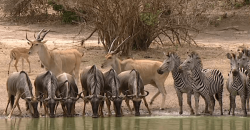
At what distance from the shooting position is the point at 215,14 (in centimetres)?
3119

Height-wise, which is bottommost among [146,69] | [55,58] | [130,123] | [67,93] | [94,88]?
[130,123]

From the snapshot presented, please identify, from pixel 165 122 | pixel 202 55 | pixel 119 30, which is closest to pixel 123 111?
pixel 165 122

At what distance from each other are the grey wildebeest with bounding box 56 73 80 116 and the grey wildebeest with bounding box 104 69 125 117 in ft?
2.49

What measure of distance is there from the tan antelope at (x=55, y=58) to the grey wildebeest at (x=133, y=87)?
2.54m

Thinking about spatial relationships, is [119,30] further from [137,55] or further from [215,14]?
[215,14]

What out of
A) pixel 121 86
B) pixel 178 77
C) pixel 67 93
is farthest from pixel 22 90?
pixel 178 77

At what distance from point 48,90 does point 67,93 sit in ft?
1.47

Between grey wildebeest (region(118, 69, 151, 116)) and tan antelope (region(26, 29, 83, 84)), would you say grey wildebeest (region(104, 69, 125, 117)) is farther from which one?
tan antelope (region(26, 29, 83, 84))

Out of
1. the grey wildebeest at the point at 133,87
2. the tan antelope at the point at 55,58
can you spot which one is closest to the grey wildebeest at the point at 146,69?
the grey wildebeest at the point at 133,87

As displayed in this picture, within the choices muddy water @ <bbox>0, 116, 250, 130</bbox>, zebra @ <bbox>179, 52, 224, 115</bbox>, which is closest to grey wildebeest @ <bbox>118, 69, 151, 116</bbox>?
muddy water @ <bbox>0, 116, 250, 130</bbox>

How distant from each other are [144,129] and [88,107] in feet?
10.4

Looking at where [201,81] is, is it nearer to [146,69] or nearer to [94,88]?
[146,69]

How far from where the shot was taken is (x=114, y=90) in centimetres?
1452

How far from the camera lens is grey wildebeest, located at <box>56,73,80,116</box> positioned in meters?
14.3
